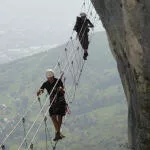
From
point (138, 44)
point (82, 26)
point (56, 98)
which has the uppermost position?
point (82, 26)

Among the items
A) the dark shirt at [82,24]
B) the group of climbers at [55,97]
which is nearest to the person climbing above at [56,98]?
the group of climbers at [55,97]

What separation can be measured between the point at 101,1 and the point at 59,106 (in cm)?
445

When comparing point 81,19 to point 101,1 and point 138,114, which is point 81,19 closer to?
point 101,1

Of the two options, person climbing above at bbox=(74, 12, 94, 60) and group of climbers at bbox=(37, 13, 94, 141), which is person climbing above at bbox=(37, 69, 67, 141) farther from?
person climbing above at bbox=(74, 12, 94, 60)

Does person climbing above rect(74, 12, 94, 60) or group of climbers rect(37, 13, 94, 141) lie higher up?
person climbing above rect(74, 12, 94, 60)

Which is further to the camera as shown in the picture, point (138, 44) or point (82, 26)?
point (82, 26)

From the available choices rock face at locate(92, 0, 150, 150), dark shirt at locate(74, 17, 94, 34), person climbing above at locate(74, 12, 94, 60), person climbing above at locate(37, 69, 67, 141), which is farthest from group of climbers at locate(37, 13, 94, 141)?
dark shirt at locate(74, 17, 94, 34)

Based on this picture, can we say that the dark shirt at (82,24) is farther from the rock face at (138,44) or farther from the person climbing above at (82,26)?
the rock face at (138,44)

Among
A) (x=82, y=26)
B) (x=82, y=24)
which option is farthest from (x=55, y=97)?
(x=82, y=24)

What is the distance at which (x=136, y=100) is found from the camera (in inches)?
459

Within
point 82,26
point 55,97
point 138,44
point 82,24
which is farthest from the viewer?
point 82,24

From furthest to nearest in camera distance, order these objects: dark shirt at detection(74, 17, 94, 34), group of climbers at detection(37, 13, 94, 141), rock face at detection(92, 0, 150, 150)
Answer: dark shirt at detection(74, 17, 94, 34)
group of climbers at detection(37, 13, 94, 141)
rock face at detection(92, 0, 150, 150)

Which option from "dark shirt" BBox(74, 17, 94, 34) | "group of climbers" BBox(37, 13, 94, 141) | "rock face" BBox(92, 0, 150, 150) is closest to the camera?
"rock face" BBox(92, 0, 150, 150)

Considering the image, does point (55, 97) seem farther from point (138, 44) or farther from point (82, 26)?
point (82, 26)
